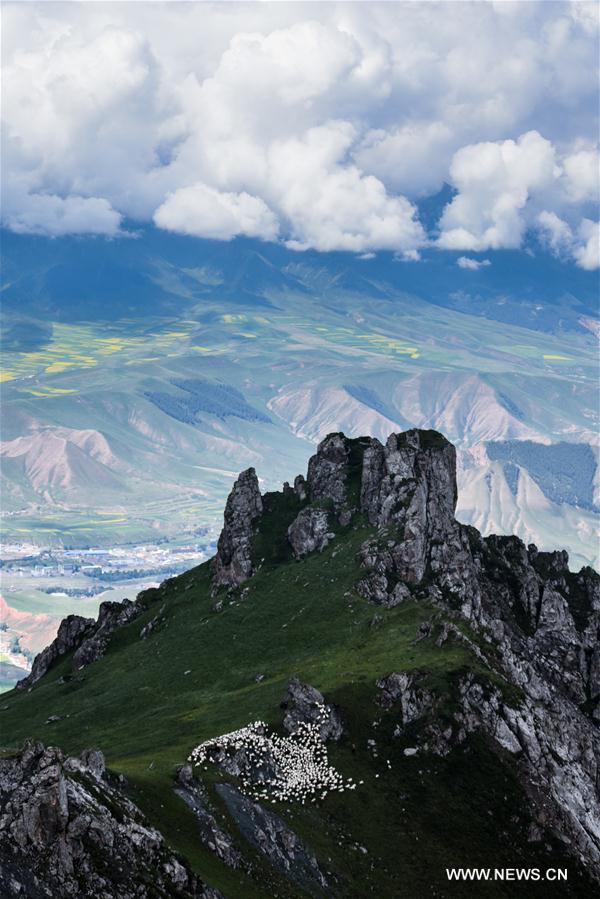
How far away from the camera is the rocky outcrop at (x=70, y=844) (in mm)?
64250

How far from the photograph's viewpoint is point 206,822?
82188mm

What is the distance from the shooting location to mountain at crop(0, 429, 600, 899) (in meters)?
74.9

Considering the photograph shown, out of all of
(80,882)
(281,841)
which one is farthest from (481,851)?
(80,882)

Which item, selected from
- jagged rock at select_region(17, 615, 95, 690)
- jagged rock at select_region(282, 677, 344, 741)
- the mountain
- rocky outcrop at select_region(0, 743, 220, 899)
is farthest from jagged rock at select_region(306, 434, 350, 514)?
rocky outcrop at select_region(0, 743, 220, 899)

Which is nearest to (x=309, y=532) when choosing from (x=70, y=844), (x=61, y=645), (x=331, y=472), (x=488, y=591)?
(x=331, y=472)

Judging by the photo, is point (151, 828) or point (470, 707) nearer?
point (151, 828)

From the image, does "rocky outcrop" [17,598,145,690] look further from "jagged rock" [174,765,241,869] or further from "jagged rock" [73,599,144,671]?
"jagged rock" [174,765,241,869]

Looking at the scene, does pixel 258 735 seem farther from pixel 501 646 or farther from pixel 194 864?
pixel 501 646

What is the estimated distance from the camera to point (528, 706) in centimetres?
11288

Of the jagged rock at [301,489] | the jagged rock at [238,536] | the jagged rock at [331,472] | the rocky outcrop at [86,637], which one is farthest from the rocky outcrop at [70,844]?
the jagged rock at [301,489]

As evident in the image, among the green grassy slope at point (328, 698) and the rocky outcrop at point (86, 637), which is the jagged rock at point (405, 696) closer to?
the green grassy slope at point (328, 698)

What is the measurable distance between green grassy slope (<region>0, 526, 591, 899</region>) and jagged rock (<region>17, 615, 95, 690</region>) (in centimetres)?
754

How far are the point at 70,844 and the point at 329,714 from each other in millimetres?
41476

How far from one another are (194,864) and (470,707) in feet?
135
